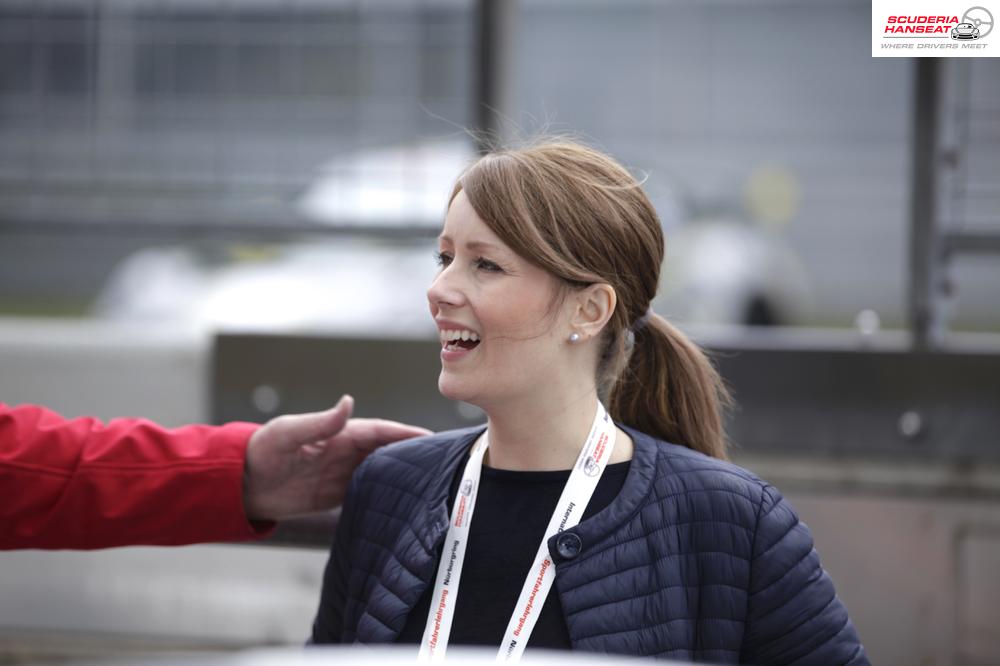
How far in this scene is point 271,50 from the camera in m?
9.73

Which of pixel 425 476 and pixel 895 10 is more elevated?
pixel 895 10

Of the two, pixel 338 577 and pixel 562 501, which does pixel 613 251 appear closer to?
pixel 562 501

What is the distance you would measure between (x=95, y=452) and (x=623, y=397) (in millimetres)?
1128

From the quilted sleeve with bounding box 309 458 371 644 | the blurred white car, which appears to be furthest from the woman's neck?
the blurred white car

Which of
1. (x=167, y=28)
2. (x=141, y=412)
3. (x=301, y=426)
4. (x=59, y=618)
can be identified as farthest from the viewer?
(x=167, y=28)

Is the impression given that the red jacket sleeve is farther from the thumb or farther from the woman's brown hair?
the woman's brown hair

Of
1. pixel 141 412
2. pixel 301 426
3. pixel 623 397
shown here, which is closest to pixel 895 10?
pixel 623 397

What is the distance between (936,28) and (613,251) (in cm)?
70

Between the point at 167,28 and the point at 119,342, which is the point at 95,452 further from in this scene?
the point at 167,28

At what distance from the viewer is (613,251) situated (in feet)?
8.51

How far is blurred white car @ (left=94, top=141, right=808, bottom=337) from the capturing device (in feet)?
20.5

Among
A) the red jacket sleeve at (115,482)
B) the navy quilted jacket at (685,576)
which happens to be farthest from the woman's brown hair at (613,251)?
the red jacket sleeve at (115,482)

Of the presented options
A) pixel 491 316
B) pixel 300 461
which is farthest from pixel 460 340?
pixel 300 461

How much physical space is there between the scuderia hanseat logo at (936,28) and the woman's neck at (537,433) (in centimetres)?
89
